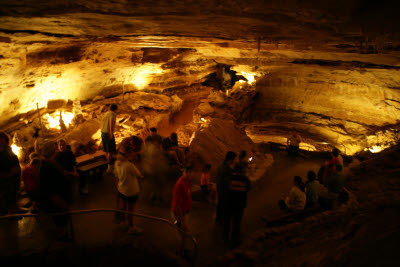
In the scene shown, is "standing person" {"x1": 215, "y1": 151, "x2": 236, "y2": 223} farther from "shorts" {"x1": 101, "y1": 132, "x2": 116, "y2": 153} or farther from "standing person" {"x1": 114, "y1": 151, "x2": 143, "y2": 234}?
"shorts" {"x1": 101, "y1": 132, "x2": 116, "y2": 153}

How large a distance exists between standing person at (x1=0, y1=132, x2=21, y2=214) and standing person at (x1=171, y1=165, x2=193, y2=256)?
9.16ft

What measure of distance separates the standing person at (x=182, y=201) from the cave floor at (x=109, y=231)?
0.44m

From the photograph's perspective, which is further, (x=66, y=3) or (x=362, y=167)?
(x=362, y=167)

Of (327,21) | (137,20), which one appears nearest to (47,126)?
(137,20)

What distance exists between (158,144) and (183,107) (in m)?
8.58

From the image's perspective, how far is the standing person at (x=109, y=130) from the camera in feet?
21.4

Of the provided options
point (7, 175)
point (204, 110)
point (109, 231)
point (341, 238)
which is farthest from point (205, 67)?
point (341, 238)

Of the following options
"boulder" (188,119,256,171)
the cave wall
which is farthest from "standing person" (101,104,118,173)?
the cave wall

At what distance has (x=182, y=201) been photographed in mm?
4223

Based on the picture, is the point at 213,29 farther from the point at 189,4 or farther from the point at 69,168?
the point at 69,168

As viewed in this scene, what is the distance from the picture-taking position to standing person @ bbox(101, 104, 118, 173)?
6.54m

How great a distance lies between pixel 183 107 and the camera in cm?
1401

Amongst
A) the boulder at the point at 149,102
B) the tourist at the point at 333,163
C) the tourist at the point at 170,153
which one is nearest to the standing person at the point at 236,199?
the tourist at the point at 170,153

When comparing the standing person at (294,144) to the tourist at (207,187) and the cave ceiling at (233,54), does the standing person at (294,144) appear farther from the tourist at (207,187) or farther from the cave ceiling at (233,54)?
the tourist at (207,187)
